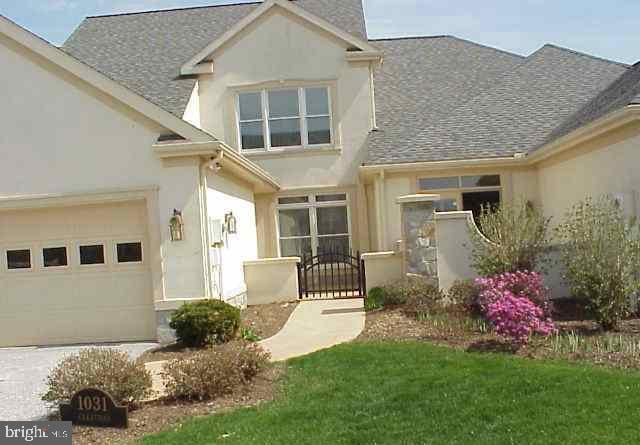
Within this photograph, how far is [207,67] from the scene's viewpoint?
2016cm

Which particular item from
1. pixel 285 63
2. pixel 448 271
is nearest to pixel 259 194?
pixel 285 63

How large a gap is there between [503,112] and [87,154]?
38.8 ft

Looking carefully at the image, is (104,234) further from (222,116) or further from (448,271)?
(222,116)

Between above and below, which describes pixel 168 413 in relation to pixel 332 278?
below

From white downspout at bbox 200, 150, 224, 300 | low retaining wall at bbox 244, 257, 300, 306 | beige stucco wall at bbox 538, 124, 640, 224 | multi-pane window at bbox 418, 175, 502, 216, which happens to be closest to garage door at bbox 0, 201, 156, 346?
white downspout at bbox 200, 150, 224, 300

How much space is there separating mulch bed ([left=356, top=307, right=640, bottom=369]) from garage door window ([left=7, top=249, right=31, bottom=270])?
6519 mm

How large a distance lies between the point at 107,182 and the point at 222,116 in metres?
7.96

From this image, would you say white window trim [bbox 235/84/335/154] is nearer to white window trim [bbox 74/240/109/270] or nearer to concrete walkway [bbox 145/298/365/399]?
concrete walkway [bbox 145/298/365/399]

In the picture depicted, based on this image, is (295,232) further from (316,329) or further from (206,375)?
(206,375)

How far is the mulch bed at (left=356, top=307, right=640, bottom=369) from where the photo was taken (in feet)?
28.7

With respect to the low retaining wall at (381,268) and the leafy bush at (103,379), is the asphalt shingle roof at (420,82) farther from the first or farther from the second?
the leafy bush at (103,379)

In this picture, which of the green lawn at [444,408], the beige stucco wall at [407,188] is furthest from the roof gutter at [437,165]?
the green lawn at [444,408]
